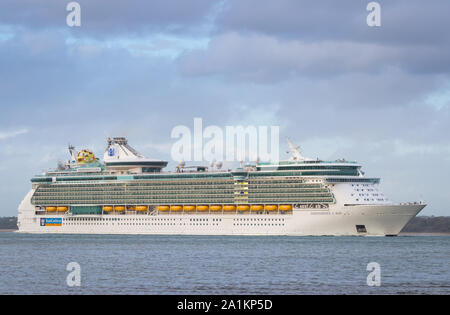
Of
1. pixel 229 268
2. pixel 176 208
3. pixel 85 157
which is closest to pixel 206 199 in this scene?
pixel 176 208

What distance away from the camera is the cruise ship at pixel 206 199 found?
354 ft

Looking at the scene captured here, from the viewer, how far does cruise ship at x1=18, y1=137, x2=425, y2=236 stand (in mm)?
107875

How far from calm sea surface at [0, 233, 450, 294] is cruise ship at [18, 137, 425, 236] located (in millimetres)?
14668

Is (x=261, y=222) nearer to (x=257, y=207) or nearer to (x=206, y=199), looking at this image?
(x=257, y=207)

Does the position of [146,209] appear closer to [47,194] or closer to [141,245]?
[47,194]

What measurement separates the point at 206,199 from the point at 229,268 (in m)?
59.3

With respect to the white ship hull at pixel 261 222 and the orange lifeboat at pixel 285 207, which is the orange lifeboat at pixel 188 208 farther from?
the orange lifeboat at pixel 285 207

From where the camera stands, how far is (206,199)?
122 metres

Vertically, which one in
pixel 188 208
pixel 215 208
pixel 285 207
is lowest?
pixel 285 207

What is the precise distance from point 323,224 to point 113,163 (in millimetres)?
44873

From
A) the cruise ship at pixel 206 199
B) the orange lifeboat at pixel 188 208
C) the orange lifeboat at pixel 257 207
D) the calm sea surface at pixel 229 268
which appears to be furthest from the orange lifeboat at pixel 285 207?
the calm sea surface at pixel 229 268

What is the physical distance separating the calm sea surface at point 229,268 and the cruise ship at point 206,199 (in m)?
14.7

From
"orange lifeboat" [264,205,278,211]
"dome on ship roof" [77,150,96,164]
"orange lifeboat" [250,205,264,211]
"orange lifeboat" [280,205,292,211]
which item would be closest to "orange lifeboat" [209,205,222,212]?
"orange lifeboat" [250,205,264,211]

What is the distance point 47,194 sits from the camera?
468 feet
